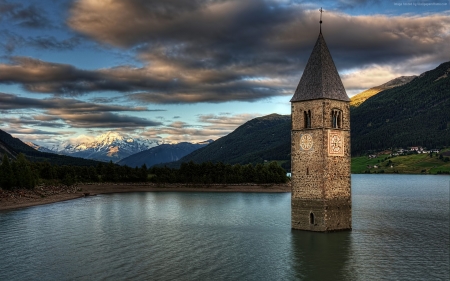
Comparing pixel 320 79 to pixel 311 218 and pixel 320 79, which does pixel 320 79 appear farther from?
pixel 311 218

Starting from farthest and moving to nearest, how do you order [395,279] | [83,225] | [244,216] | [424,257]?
[244,216]
[83,225]
[424,257]
[395,279]

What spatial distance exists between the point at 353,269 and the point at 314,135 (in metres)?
17.4

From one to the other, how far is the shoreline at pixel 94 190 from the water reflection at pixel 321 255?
248 ft

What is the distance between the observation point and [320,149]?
5478 centimetres

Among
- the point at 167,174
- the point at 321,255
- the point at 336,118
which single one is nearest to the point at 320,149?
the point at 336,118

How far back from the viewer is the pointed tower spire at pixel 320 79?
55719 millimetres

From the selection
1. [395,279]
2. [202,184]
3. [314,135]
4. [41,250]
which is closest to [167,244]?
[41,250]

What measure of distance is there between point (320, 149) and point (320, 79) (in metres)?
8.47

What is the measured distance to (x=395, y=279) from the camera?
39.6 metres

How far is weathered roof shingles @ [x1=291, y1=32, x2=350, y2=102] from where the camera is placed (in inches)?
2194

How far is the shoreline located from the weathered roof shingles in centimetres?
7600

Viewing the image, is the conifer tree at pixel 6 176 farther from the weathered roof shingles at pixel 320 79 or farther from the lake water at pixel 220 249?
the weathered roof shingles at pixel 320 79

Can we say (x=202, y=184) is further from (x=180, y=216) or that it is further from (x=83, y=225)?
(x=83, y=225)

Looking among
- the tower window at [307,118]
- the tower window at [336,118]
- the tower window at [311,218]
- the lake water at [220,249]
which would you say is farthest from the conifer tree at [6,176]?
the tower window at [336,118]
